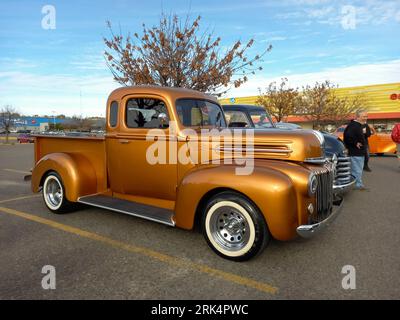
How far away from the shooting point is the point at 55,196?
520 cm

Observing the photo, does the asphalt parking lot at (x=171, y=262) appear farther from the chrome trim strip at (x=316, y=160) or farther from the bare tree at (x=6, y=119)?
the bare tree at (x=6, y=119)

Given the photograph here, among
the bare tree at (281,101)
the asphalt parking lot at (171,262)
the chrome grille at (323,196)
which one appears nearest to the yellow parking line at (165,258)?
the asphalt parking lot at (171,262)

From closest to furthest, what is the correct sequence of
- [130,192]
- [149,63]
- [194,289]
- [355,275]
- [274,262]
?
1. [194,289]
2. [355,275]
3. [274,262]
4. [130,192]
5. [149,63]

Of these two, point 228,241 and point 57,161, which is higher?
point 57,161

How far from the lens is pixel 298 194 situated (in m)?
3.15

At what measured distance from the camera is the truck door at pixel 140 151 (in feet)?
13.5

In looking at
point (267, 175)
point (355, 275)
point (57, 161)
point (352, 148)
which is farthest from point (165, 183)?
point (352, 148)

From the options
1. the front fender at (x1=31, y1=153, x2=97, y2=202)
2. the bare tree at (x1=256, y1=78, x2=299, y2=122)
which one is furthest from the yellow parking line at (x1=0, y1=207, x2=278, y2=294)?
the bare tree at (x1=256, y1=78, x2=299, y2=122)

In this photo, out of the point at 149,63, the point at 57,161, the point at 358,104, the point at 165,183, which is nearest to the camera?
the point at 165,183

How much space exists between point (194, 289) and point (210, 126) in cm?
243

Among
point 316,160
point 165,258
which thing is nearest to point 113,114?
point 165,258

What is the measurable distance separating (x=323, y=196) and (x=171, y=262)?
186cm
